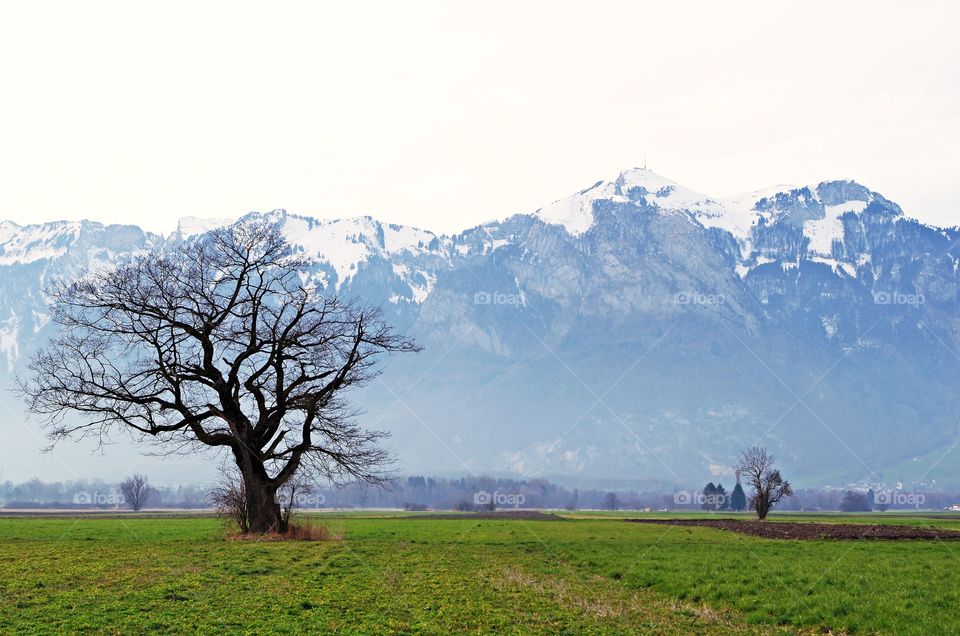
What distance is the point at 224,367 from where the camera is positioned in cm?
4200

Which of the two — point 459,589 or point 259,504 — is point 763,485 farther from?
point 459,589

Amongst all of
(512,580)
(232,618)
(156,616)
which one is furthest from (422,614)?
(512,580)

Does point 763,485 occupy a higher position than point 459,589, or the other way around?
point 459,589

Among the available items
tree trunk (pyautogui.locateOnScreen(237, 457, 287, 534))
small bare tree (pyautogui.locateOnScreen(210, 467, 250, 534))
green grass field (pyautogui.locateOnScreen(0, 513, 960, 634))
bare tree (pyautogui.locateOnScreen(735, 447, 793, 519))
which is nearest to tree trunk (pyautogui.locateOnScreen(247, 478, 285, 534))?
tree trunk (pyautogui.locateOnScreen(237, 457, 287, 534))

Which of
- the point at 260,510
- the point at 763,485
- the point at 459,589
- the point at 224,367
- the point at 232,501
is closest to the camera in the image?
the point at 459,589

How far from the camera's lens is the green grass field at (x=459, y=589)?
19.0 meters

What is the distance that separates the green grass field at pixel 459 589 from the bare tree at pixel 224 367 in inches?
189

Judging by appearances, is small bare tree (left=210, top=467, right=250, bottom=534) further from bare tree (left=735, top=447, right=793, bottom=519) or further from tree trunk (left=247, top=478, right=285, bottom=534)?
bare tree (left=735, top=447, right=793, bottom=519)

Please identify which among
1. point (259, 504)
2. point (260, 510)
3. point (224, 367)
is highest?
point (224, 367)

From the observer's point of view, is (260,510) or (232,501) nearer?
(260,510)

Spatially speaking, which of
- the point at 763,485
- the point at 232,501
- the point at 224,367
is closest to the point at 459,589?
the point at 232,501

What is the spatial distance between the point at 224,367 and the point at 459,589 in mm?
21409

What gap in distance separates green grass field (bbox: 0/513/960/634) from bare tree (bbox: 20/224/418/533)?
479cm

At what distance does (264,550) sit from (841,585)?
19325mm
